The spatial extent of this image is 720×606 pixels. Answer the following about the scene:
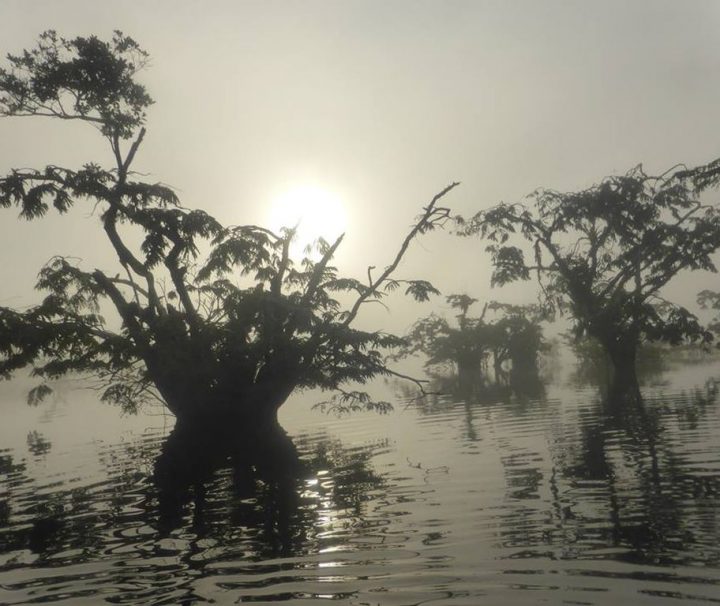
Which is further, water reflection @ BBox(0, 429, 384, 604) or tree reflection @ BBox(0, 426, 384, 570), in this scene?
tree reflection @ BBox(0, 426, 384, 570)

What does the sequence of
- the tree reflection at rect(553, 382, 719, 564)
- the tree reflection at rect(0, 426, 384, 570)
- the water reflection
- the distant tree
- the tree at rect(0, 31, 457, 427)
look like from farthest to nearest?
the distant tree, the tree at rect(0, 31, 457, 427), the tree reflection at rect(0, 426, 384, 570), the water reflection, the tree reflection at rect(553, 382, 719, 564)

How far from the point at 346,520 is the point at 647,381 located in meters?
36.5

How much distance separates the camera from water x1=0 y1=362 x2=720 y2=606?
8195mm

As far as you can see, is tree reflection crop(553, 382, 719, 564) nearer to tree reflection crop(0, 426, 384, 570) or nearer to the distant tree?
tree reflection crop(0, 426, 384, 570)

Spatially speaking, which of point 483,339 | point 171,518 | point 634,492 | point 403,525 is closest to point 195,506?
point 171,518

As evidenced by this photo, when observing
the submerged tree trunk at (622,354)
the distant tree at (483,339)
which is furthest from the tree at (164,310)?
the distant tree at (483,339)

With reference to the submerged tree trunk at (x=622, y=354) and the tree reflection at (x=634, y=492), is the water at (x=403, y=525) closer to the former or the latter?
the tree reflection at (x=634, y=492)

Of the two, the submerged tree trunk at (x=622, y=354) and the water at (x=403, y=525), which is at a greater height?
the submerged tree trunk at (x=622, y=354)

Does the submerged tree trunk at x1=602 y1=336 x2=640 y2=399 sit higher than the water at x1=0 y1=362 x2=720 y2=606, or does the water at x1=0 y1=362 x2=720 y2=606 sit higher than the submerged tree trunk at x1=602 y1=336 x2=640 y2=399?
the submerged tree trunk at x1=602 y1=336 x2=640 y2=399

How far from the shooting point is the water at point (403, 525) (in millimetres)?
8195

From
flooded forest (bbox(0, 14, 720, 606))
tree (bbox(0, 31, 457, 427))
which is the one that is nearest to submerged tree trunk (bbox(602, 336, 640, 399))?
flooded forest (bbox(0, 14, 720, 606))

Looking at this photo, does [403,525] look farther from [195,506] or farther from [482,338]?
[482,338]

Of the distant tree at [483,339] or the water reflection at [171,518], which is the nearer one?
the water reflection at [171,518]

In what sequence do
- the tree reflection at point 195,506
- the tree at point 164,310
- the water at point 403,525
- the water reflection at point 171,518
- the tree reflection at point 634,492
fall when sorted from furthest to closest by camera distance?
the tree at point 164,310 < the tree reflection at point 195,506 < the water reflection at point 171,518 < the tree reflection at point 634,492 < the water at point 403,525
